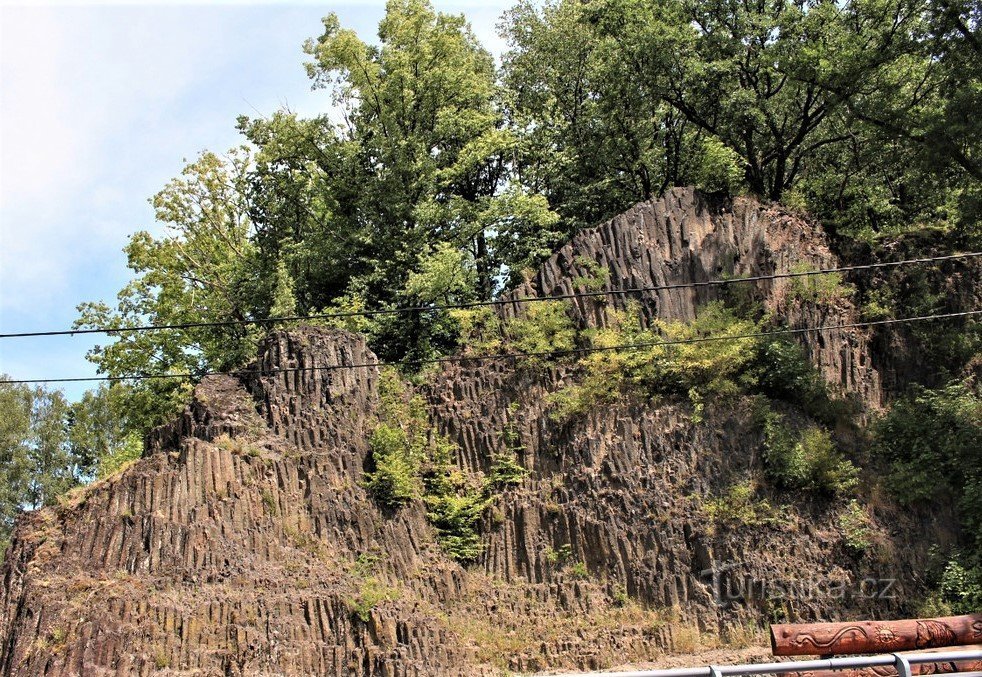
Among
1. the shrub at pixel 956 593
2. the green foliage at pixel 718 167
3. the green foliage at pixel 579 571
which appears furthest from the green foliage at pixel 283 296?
the shrub at pixel 956 593

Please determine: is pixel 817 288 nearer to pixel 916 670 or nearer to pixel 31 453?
pixel 916 670

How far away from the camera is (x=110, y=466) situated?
83.2 ft

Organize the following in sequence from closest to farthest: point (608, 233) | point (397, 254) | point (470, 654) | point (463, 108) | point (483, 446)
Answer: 1. point (470, 654)
2. point (483, 446)
3. point (608, 233)
4. point (397, 254)
5. point (463, 108)

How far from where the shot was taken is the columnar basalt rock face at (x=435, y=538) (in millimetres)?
16953

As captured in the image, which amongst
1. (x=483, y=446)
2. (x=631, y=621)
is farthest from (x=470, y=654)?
(x=483, y=446)

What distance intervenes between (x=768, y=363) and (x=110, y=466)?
16.4m

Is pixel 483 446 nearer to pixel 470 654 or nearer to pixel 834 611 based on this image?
pixel 470 654

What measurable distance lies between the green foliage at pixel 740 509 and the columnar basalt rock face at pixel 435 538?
196 millimetres

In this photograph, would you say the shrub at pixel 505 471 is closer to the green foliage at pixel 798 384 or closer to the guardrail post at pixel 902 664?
the green foliage at pixel 798 384

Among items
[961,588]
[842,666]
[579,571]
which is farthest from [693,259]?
[842,666]

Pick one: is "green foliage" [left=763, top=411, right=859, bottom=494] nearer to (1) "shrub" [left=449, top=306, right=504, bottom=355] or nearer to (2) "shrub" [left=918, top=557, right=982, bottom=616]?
(2) "shrub" [left=918, top=557, right=982, bottom=616]

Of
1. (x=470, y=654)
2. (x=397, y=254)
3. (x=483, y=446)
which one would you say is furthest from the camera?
(x=397, y=254)

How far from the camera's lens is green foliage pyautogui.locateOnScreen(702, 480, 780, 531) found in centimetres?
1989

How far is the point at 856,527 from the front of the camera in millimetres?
19734
